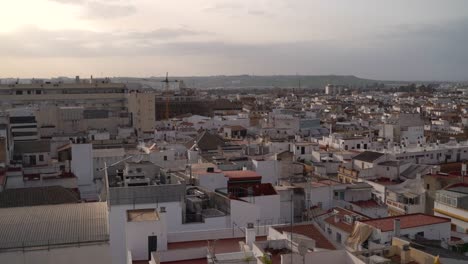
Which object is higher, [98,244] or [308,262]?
[308,262]

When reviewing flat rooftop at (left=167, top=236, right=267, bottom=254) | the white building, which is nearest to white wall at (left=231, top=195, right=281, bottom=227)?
flat rooftop at (left=167, top=236, right=267, bottom=254)

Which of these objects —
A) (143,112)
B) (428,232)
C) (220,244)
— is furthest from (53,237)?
(143,112)

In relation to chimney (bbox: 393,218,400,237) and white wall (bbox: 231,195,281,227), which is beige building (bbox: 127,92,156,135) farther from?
chimney (bbox: 393,218,400,237)

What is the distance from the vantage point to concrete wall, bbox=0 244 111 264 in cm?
1723

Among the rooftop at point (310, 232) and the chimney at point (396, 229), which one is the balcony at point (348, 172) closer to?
the chimney at point (396, 229)

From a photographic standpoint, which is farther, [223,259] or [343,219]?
[343,219]

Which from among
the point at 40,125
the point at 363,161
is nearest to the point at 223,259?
the point at 363,161

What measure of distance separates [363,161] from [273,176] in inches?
261

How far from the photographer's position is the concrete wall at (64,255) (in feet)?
56.5

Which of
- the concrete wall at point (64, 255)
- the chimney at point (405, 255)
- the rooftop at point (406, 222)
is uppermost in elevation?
the chimney at point (405, 255)

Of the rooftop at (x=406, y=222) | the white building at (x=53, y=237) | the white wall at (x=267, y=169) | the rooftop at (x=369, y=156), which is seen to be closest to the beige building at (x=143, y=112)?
the rooftop at (x=369, y=156)

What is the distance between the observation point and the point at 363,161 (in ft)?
108

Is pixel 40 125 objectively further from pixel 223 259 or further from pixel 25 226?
pixel 223 259

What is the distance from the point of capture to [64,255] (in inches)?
696
